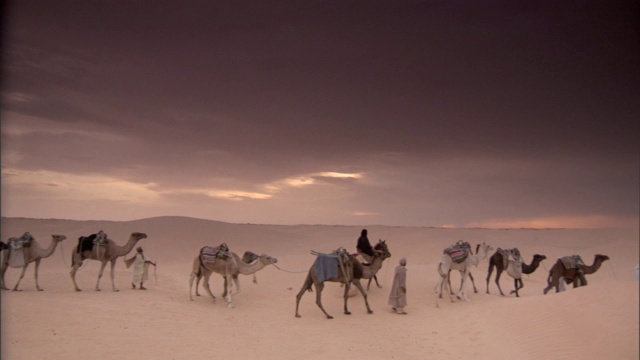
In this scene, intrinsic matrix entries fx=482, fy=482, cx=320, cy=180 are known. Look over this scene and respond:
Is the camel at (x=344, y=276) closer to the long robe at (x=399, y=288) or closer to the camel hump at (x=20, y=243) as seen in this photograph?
the long robe at (x=399, y=288)

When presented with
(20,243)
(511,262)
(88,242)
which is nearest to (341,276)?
(511,262)

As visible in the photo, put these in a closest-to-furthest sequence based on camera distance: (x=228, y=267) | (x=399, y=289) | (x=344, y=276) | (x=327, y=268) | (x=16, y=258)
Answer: (x=327, y=268) → (x=344, y=276) → (x=399, y=289) → (x=16, y=258) → (x=228, y=267)

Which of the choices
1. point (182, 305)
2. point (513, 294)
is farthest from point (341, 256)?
point (513, 294)

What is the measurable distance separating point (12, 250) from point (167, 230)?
2695 centimetres

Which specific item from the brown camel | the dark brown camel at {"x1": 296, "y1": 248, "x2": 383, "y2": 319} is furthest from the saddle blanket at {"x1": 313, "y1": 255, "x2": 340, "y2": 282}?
the brown camel

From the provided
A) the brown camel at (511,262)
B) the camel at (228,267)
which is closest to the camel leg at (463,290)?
the brown camel at (511,262)

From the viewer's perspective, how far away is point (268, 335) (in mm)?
12062

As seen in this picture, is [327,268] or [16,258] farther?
[16,258]

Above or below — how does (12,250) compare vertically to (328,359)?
above

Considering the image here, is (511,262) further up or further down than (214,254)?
further up

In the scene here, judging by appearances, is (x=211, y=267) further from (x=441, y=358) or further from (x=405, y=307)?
(x=441, y=358)

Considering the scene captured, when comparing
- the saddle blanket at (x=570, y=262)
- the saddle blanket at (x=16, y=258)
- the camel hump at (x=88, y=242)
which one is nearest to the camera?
the saddle blanket at (x=16, y=258)

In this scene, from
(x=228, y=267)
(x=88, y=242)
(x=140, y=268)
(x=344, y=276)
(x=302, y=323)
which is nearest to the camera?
(x=302, y=323)

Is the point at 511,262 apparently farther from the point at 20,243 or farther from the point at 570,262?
the point at 20,243
